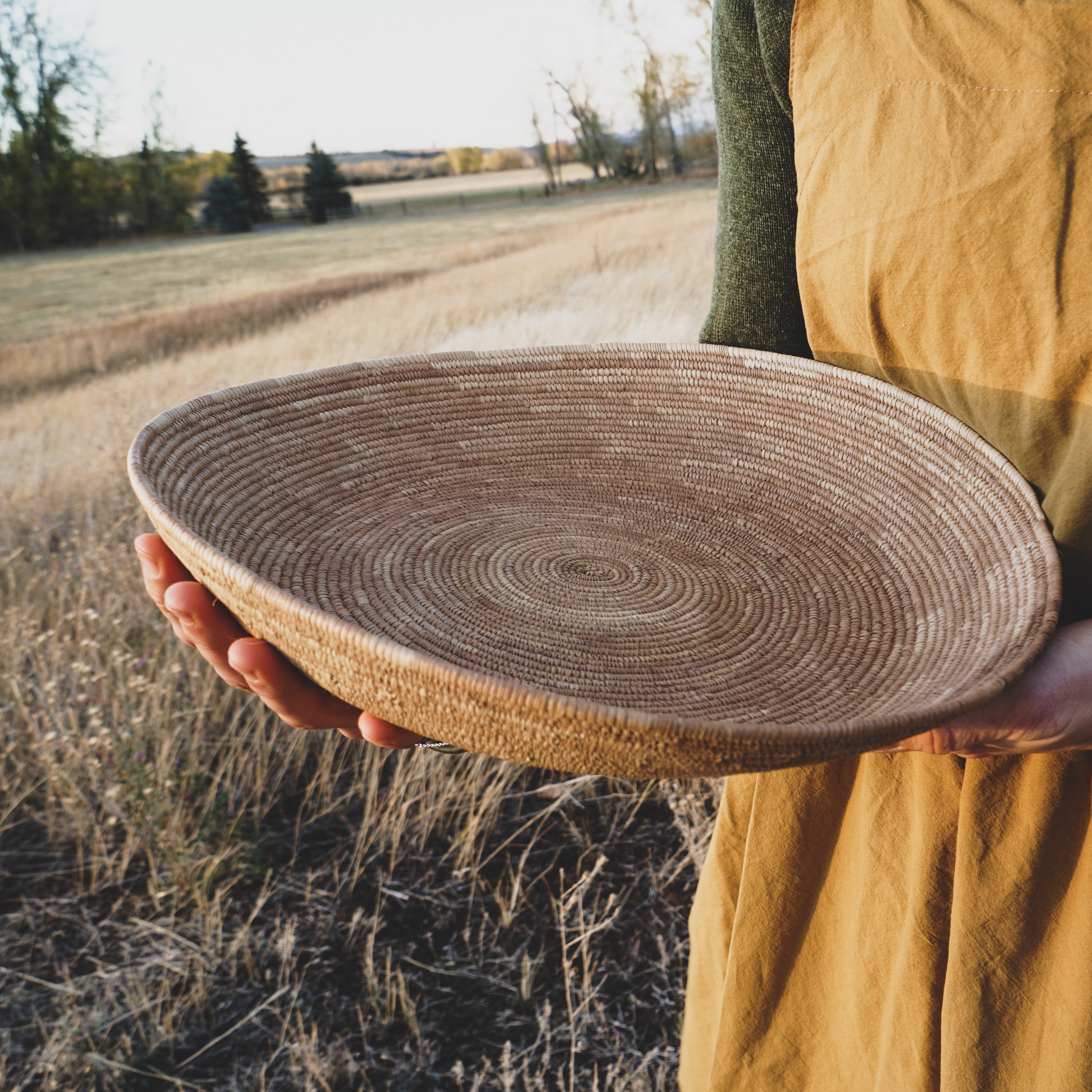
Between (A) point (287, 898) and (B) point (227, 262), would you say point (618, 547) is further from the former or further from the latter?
(B) point (227, 262)

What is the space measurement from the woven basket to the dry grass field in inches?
14.2

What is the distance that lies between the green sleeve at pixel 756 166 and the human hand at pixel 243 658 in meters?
0.62

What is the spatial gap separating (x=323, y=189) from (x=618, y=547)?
10.0 feet

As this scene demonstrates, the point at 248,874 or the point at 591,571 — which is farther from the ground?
the point at 591,571

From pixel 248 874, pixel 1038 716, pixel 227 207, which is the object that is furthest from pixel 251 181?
pixel 1038 716

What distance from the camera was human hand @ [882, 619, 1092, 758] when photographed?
1.85 feet

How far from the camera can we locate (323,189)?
3463 mm

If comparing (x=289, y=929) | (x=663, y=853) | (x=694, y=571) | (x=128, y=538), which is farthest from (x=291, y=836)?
(x=694, y=571)

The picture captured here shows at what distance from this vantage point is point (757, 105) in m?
0.88

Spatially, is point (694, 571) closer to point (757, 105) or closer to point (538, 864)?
point (757, 105)

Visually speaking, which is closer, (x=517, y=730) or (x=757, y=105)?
(x=517, y=730)

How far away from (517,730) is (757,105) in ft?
2.39

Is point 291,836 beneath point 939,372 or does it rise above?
beneath

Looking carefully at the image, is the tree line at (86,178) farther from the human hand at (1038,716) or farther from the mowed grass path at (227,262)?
the human hand at (1038,716)
